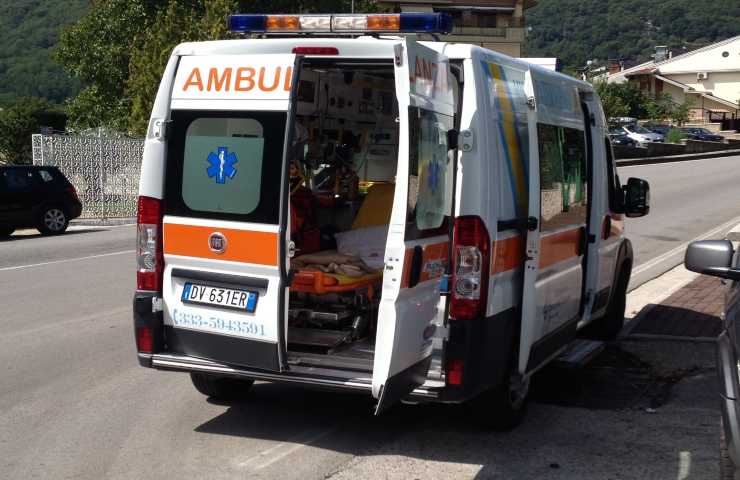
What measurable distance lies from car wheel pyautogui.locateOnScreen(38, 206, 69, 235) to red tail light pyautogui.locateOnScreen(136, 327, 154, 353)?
15547mm

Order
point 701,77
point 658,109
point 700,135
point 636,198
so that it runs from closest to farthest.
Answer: point 636,198, point 700,135, point 658,109, point 701,77

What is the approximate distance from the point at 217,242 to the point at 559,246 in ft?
8.10

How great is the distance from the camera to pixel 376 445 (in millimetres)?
6039

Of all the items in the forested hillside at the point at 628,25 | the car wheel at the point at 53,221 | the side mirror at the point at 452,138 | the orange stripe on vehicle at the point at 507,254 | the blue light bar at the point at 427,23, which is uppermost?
the forested hillside at the point at 628,25

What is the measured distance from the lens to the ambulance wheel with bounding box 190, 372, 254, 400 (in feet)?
22.2

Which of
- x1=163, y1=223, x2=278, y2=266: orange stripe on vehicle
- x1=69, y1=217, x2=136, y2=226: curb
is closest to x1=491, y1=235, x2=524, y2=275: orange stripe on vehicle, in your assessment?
x1=163, y1=223, x2=278, y2=266: orange stripe on vehicle

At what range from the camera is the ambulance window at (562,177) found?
6.46 meters

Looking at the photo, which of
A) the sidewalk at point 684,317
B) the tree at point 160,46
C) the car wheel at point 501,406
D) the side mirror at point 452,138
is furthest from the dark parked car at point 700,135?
the side mirror at point 452,138

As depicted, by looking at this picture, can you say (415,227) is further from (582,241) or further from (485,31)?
(485,31)

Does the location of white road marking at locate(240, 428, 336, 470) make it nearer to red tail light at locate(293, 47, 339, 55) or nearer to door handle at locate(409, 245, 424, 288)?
door handle at locate(409, 245, 424, 288)

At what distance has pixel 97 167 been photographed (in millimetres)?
25594

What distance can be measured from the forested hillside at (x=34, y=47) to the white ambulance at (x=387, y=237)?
81.3m

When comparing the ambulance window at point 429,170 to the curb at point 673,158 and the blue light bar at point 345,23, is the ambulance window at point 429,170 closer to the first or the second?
the blue light bar at point 345,23

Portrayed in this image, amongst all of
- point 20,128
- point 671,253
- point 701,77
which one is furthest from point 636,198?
point 701,77
